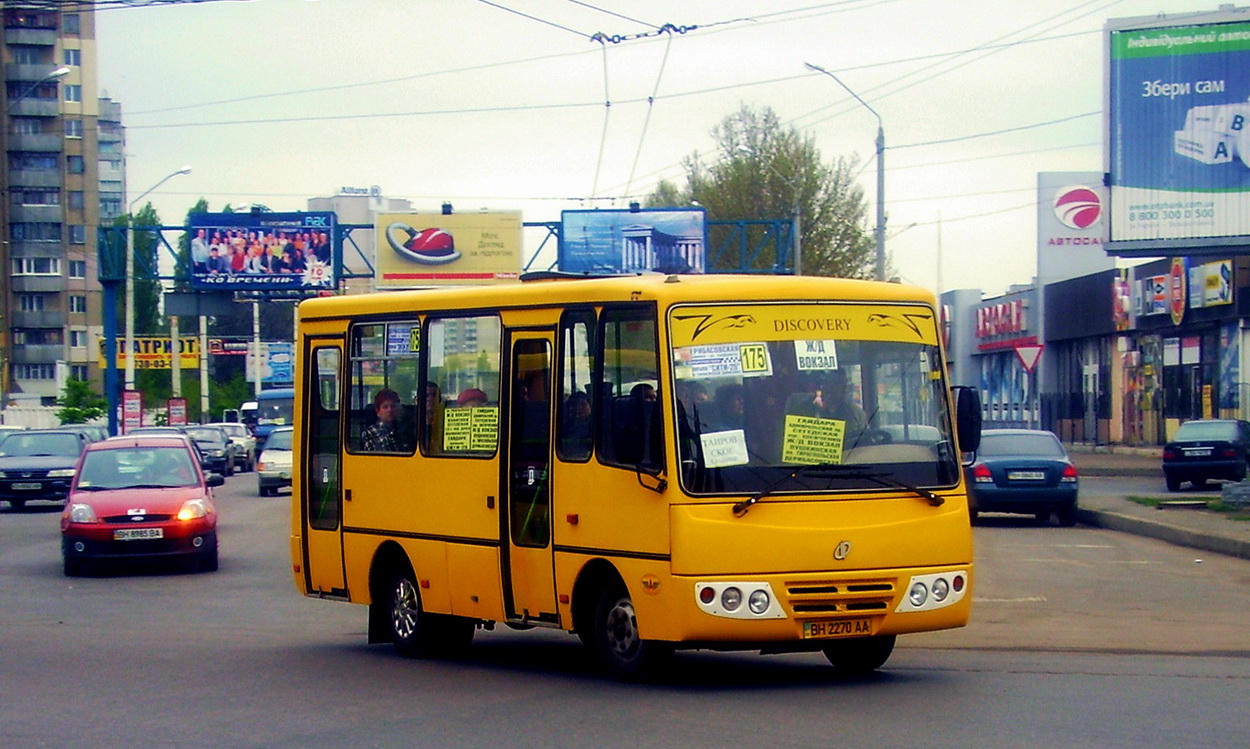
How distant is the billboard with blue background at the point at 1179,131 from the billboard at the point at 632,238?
18.0 metres

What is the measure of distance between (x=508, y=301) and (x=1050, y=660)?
14.3ft

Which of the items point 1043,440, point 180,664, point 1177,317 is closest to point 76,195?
point 1177,317

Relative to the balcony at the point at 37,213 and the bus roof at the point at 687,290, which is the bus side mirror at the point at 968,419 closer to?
the bus roof at the point at 687,290

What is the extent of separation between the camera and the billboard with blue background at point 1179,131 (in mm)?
32156

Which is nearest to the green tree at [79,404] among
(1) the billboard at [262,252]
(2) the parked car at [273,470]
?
(1) the billboard at [262,252]

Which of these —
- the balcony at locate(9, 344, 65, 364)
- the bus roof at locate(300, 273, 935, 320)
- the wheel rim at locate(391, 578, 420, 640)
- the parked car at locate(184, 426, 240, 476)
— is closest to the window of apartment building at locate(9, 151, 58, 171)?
the balcony at locate(9, 344, 65, 364)

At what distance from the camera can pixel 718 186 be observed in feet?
221

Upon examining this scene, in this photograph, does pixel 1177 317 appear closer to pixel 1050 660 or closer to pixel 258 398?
pixel 1050 660

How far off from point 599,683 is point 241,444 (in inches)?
1846

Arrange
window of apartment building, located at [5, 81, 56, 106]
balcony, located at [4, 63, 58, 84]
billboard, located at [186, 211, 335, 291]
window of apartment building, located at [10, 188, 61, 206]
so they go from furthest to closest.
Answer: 1. window of apartment building, located at [10, 188, 61, 206]
2. window of apartment building, located at [5, 81, 56, 106]
3. balcony, located at [4, 63, 58, 84]
4. billboard, located at [186, 211, 335, 291]

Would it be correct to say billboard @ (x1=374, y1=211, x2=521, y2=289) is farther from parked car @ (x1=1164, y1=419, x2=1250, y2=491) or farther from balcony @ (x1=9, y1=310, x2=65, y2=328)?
balcony @ (x1=9, y1=310, x2=65, y2=328)

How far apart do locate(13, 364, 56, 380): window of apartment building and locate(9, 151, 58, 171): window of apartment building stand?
12247 millimetres

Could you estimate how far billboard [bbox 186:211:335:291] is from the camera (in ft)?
162

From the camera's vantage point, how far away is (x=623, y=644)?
33.9ft
